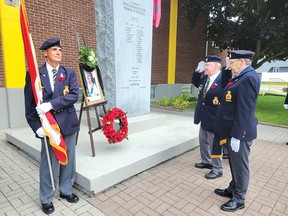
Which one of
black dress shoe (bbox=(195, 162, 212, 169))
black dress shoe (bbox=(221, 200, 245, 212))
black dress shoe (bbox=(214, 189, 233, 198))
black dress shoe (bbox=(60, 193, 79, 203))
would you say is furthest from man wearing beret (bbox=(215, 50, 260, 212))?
black dress shoe (bbox=(60, 193, 79, 203))

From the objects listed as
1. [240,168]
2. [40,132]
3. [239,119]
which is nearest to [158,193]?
[240,168]

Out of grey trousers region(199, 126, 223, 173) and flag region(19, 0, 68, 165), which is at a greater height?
flag region(19, 0, 68, 165)

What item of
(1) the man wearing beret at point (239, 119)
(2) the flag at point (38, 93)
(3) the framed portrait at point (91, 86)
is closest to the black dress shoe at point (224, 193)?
(1) the man wearing beret at point (239, 119)

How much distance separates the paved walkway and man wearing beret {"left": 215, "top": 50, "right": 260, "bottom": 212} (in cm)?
40

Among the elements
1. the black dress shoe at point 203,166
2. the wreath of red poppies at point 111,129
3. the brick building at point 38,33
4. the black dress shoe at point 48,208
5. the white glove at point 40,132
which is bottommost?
the black dress shoe at point 203,166

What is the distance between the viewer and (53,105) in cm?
255

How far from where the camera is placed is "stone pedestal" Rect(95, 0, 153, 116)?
4742 mm

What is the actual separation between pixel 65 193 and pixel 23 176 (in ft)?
3.79

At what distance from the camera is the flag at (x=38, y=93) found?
248 centimetres

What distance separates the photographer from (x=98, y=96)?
393cm

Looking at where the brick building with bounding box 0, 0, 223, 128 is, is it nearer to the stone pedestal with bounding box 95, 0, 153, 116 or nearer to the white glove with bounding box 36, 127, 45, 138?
the stone pedestal with bounding box 95, 0, 153, 116

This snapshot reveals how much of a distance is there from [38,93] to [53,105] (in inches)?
7.9

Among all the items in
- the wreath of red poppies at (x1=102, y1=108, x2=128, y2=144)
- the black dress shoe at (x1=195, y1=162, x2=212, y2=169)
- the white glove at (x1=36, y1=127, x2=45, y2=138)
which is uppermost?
the white glove at (x1=36, y1=127, x2=45, y2=138)

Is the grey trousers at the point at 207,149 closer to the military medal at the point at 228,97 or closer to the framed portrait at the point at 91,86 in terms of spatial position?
the military medal at the point at 228,97
